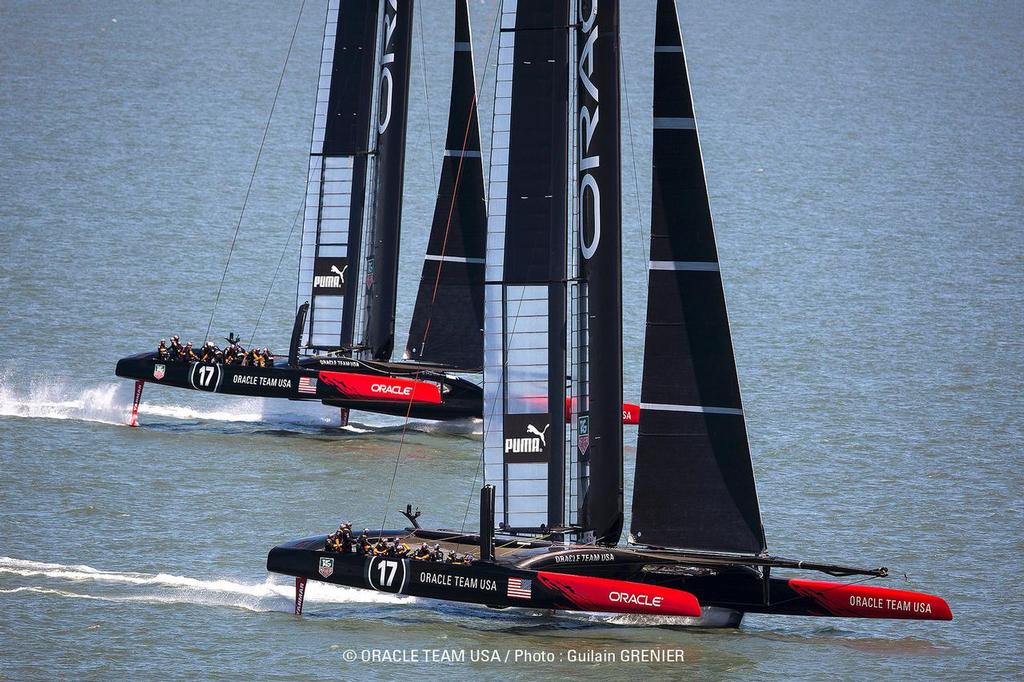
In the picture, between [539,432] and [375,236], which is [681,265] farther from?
[375,236]

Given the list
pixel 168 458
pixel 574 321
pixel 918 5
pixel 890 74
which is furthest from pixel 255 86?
pixel 574 321

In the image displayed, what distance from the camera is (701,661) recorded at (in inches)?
1188

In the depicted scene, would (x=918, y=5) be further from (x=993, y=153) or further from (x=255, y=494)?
(x=255, y=494)

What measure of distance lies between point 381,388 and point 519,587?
15.3 metres

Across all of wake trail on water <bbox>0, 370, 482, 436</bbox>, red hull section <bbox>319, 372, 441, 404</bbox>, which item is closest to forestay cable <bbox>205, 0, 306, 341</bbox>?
wake trail on water <bbox>0, 370, 482, 436</bbox>

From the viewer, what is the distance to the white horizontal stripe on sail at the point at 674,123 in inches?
1227

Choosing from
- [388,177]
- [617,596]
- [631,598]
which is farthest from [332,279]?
[631,598]

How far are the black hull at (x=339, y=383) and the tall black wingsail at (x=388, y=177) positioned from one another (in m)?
1.77

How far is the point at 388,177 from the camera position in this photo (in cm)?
4728

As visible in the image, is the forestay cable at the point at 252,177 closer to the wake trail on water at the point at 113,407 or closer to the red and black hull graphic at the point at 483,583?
the wake trail on water at the point at 113,407

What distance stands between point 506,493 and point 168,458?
14.1m

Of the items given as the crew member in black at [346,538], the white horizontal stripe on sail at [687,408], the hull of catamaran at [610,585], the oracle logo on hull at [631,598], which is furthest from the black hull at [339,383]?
the oracle logo on hull at [631,598]

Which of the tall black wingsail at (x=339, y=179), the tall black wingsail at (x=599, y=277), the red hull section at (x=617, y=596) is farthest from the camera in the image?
the tall black wingsail at (x=339, y=179)

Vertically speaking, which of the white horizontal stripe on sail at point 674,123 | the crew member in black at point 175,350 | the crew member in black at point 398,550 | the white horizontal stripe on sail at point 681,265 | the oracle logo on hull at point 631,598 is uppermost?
the white horizontal stripe on sail at point 674,123
